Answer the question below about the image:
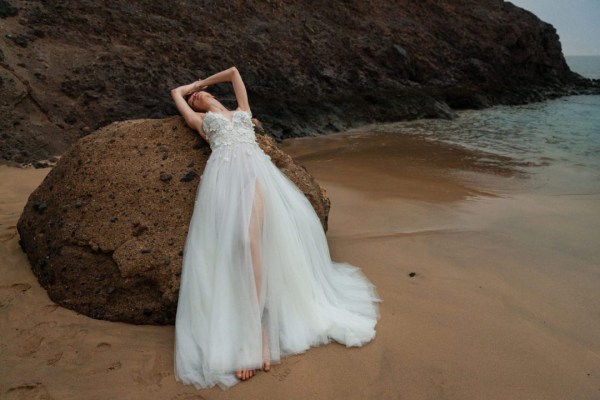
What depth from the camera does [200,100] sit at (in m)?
4.20

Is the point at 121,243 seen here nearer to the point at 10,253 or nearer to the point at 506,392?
the point at 10,253

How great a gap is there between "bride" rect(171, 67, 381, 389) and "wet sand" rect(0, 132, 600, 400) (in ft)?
0.38

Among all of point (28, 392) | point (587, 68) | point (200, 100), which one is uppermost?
point (587, 68)

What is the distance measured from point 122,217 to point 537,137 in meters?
10.2

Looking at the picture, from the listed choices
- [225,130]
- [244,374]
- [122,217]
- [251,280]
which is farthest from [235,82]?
[244,374]

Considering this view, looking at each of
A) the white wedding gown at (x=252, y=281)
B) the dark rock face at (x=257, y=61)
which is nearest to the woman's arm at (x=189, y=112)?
the white wedding gown at (x=252, y=281)

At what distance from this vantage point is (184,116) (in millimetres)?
4078

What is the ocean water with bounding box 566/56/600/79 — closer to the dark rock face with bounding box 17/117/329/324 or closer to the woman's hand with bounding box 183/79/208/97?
the woman's hand with bounding box 183/79/208/97

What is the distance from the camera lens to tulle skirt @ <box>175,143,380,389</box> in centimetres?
276

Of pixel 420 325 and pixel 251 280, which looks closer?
pixel 251 280

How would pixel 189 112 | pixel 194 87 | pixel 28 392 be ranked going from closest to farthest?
pixel 28 392, pixel 189 112, pixel 194 87

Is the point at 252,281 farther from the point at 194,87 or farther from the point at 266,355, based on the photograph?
the point at 194,87

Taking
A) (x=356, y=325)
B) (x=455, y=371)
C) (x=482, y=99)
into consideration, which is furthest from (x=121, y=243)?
(x=482, y=99)

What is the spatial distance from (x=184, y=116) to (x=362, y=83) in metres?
8.92
